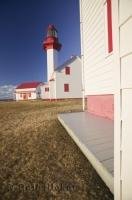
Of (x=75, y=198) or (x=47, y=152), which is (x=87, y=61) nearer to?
(x=47, y=152)

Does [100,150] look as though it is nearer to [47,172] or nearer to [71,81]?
[47,172]

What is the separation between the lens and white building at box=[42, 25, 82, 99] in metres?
25.8

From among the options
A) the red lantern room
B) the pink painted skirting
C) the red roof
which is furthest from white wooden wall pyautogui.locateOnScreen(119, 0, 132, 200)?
the red roof

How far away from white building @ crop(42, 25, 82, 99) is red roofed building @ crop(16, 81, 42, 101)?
17.0 metres

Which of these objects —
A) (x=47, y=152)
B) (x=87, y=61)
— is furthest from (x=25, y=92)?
(x=47, y=152)

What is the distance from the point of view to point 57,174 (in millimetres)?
2928

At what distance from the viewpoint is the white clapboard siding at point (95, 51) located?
5.68 meters

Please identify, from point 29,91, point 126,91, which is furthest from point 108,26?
point 29,91

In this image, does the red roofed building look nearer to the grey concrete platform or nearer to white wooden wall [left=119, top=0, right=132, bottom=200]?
the grey concrete platform

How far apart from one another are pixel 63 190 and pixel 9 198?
637 mm

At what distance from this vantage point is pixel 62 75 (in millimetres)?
25922

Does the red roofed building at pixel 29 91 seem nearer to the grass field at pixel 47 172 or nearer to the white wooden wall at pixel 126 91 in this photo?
the grass field at pixel 47 172

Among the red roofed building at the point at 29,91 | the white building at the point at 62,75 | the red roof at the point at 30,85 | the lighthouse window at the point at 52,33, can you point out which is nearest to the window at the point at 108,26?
the white building at the point at 62,75

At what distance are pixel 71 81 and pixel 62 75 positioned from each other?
1.49 m
